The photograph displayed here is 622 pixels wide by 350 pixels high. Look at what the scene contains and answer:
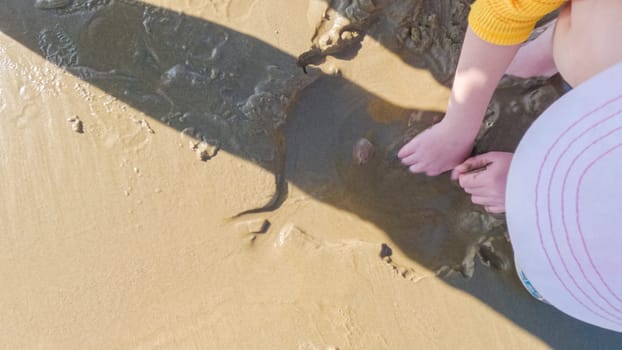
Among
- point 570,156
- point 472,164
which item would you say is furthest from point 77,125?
point 570,156

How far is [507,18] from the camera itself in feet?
3.22

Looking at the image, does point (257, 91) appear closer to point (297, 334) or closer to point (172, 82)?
point (172, 82)

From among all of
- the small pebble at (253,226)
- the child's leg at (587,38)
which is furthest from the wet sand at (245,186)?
the child's leg at (587,38)

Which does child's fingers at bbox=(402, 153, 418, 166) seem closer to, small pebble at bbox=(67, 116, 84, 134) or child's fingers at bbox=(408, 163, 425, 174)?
child's fingers at bbox=(408, 163, 425, 174)

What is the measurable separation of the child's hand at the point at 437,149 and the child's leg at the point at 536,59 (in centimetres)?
25

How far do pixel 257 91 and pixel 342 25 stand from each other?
31 cm

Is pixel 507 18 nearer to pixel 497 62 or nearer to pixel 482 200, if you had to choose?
pixel 497 62

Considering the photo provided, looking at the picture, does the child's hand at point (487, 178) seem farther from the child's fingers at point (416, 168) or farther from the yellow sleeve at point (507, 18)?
the yellow sleeve at point (507, 18)

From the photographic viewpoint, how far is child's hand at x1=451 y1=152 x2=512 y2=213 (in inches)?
54.9

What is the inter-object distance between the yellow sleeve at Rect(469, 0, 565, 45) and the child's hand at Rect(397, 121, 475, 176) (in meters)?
0.35

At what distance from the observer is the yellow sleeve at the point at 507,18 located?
0.93 metres

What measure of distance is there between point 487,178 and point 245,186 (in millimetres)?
677

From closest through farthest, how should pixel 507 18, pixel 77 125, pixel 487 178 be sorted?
pixel 507 18 → pixel 487 178 → pixel 77 125

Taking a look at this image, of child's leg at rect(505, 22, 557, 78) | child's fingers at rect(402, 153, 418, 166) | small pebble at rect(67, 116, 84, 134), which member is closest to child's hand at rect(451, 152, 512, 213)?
child's fingers at rect(402, 153, 418, 166)
